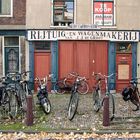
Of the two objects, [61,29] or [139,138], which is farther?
[61,29]

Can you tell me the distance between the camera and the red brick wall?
19953mm

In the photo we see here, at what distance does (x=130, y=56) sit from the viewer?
20188 millimetres

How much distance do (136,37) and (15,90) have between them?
9766 millimetres

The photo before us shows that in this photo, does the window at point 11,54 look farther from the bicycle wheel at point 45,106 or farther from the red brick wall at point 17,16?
the bicycle wheel at point 45,106

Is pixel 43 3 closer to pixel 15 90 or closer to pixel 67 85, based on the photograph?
pixel 67 85

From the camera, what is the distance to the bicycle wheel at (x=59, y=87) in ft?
63.6

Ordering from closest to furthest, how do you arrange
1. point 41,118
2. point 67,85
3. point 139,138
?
point 139,138 → point 41,118 → point 67,85

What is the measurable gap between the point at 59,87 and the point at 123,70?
11.1 feet

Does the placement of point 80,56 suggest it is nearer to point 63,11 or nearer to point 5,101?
point 63,11

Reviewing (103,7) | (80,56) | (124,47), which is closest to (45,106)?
(80,56)

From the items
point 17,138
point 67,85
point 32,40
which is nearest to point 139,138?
point 17,138

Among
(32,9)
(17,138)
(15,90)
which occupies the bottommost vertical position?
(17,138)

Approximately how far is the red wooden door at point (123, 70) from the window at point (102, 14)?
1795mm

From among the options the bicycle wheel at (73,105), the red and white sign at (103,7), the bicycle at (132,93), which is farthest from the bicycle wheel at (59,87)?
the bicycle wheel at (73,105)
